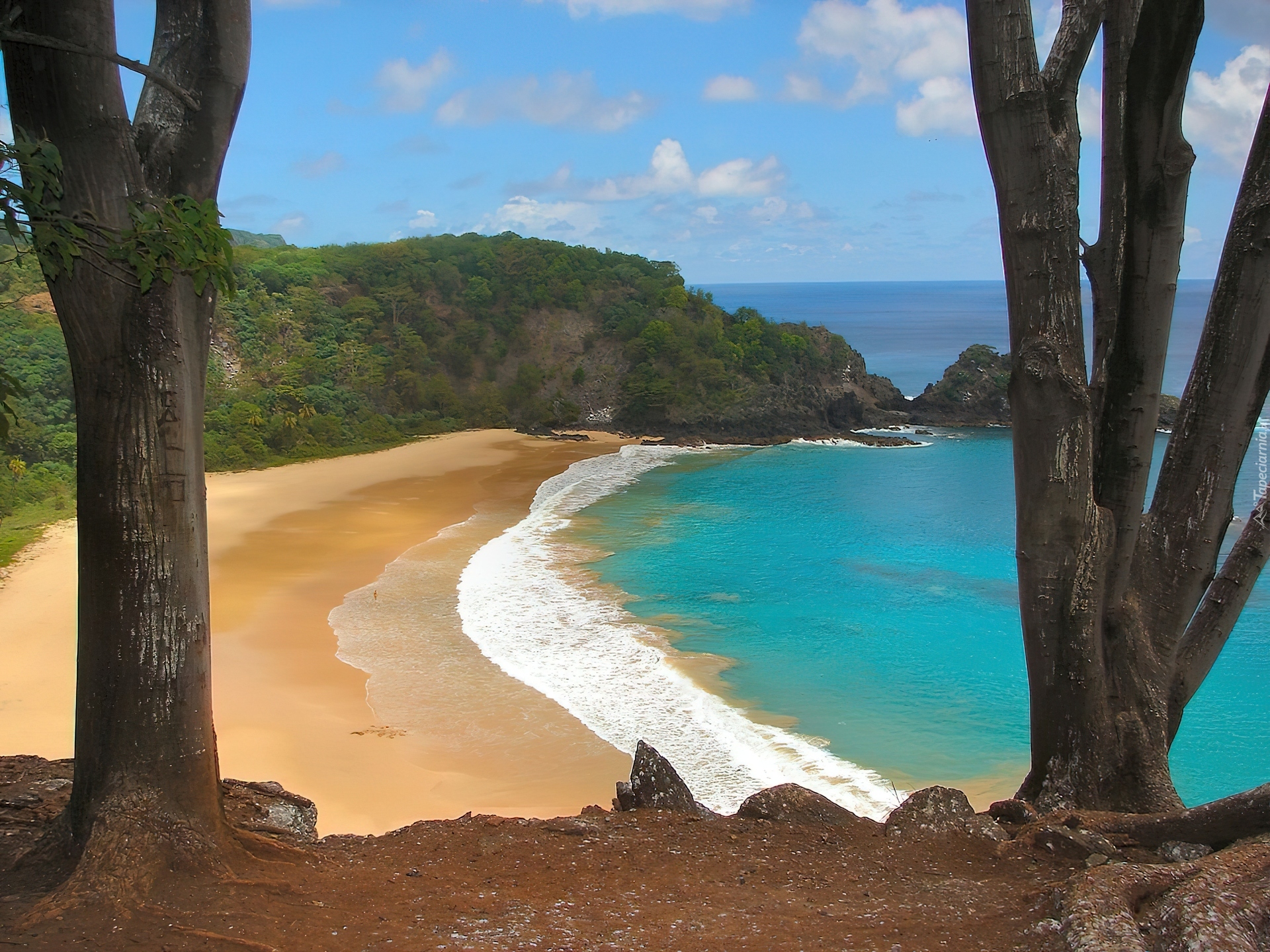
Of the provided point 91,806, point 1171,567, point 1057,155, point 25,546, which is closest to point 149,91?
point 91,806

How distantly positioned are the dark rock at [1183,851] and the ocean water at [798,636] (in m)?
6.30

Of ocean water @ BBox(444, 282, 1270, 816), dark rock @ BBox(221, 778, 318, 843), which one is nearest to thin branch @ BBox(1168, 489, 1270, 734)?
dark rock @ BBox(221, 778, 318, 843)

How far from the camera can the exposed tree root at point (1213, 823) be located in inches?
123

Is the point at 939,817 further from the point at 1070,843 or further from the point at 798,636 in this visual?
the point at 798,636

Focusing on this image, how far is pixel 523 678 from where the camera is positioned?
12.6m

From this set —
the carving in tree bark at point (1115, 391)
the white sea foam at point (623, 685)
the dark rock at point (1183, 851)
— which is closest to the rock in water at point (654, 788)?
the carving in tree bark at point (1115, 391)

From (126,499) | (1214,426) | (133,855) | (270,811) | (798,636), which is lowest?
(798,636)

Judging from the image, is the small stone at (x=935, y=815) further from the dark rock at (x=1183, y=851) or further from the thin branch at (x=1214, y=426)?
the thin branch at (x=1214, y=426)

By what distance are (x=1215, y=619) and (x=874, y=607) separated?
565 inches

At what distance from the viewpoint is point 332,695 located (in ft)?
38.8

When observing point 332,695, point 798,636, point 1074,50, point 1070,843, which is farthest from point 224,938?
point 798,636

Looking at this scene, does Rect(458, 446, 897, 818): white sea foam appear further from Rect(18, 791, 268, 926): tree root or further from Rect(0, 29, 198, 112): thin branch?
Rect(0, 29, 198, 112): thin branch

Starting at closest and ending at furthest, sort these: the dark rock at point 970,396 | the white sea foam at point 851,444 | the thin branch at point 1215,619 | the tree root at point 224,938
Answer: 1. the tree root at point 224,938
2. the thin branch at point 1215,619
3. the white sea foam at point 851,444
4. the dark rock at point 970,396

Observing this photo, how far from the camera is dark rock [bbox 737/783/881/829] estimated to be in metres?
4.43
